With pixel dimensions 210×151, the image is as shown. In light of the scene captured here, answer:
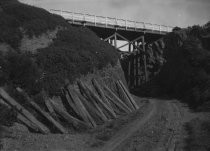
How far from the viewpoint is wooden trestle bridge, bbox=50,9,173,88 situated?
38.8m

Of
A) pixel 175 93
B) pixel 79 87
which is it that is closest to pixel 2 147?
pixel 79 87

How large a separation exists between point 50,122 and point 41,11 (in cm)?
1380

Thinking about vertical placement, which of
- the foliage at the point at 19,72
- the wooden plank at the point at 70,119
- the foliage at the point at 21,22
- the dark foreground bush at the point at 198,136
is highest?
the foliage at the point at 21,22

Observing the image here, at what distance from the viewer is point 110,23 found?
41.2 metres

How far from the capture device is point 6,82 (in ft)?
60.2

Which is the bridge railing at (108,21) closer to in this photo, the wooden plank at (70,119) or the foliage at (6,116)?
the wooden plank at (70,119)

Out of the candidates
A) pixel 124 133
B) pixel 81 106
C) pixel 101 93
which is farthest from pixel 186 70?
pixel 124 133

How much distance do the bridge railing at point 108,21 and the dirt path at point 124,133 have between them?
17738 millimetres

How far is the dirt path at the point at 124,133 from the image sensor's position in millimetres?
14834

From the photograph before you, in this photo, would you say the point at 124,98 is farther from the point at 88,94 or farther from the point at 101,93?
the point at 88,94

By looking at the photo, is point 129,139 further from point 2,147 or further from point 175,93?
point 175,93

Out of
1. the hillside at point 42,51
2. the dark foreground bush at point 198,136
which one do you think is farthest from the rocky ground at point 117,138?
the hillside at point 42,51

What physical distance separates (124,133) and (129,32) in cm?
2812

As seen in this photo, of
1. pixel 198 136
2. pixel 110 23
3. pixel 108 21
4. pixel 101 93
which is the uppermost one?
pixel 108 21
